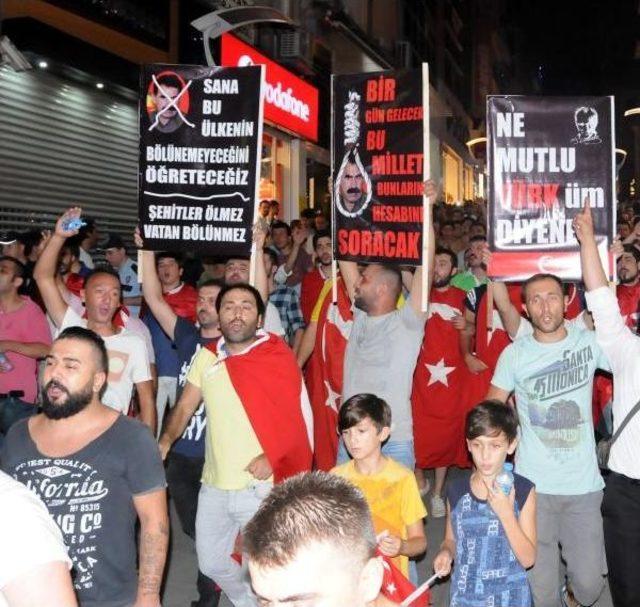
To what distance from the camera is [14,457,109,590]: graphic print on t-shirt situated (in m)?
3.62

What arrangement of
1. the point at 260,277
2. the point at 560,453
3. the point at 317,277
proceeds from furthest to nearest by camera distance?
the point at 317,277 < the point at 260,277 < the point at 560,453

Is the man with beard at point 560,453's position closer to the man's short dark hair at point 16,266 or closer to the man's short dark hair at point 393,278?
the man's short dark hair at point 393,278

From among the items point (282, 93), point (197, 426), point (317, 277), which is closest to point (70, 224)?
point (197, 426)

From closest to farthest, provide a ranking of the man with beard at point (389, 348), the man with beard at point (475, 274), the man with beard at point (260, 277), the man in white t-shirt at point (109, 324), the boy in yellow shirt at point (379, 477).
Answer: the boy in yellow shirt at point (379, 477)
the man in white t-shirt at point (109, 324)
the man with beard at point (389, 348)
the man with beard at point (260, 277)
the man with beard at point (475, 274)

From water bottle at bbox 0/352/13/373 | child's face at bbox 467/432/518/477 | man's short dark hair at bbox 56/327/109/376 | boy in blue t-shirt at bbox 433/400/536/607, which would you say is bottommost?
boy in blue t-shirt at bbox 433/400/536/607

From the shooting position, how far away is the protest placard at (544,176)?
19.7 feet

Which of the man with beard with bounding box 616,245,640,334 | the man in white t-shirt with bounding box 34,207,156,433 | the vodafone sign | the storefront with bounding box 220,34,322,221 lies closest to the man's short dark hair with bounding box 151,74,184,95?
the man in white t-shirt with bounding box 34,207,156,433

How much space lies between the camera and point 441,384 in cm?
841

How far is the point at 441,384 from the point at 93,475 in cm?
514

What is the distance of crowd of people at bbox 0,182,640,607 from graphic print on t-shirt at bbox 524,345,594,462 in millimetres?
11

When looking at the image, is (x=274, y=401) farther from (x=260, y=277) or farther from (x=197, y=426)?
(x=260, y=277)

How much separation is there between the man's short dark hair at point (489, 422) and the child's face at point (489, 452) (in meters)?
0.02

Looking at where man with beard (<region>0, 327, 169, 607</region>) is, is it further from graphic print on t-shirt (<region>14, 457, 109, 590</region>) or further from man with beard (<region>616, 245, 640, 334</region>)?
man with beard (<region>616, 245, 640, 334</region>)

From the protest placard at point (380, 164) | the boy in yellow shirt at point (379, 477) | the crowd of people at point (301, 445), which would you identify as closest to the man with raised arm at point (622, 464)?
the crowd of people at point (301, 445)
